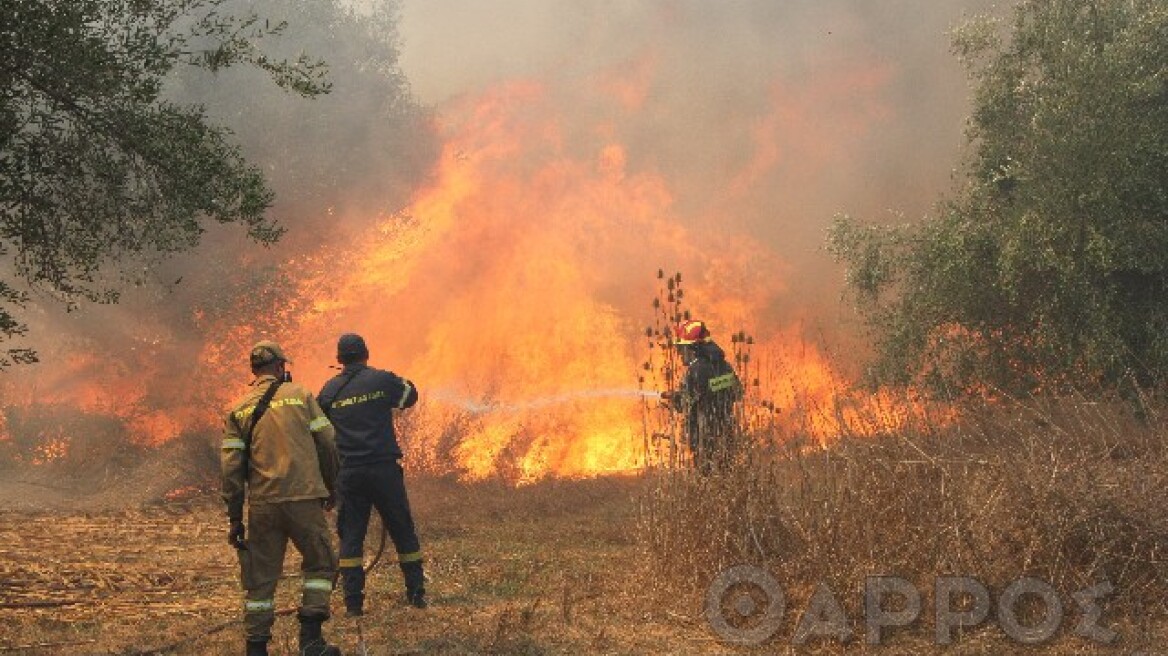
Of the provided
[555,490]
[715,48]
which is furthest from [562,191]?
[555,490]

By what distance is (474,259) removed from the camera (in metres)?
Result: 26.5

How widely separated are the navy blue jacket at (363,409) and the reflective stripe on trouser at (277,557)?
5.26 ft

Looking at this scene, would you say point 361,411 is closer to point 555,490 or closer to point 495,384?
point 555,490

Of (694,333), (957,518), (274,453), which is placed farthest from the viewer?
(694,333)

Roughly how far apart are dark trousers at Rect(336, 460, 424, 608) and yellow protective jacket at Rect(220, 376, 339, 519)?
148cm

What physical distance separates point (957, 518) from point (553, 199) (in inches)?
839

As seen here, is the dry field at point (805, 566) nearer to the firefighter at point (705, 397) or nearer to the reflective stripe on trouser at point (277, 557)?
the firefighter at point (705, 397)

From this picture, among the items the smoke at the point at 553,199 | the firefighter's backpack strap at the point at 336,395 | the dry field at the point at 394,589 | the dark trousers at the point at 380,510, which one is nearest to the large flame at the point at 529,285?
the smoke at the point at 553,199

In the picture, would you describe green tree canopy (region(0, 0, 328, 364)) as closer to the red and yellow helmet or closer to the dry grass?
the red and yellow helmet

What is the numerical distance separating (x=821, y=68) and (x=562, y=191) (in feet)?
28.2

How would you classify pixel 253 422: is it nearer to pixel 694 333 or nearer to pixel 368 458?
pixel 368 458

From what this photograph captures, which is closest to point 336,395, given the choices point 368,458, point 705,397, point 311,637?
point 368,458

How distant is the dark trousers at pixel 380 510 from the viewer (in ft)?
26.9

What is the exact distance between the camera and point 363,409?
823 centimetres
